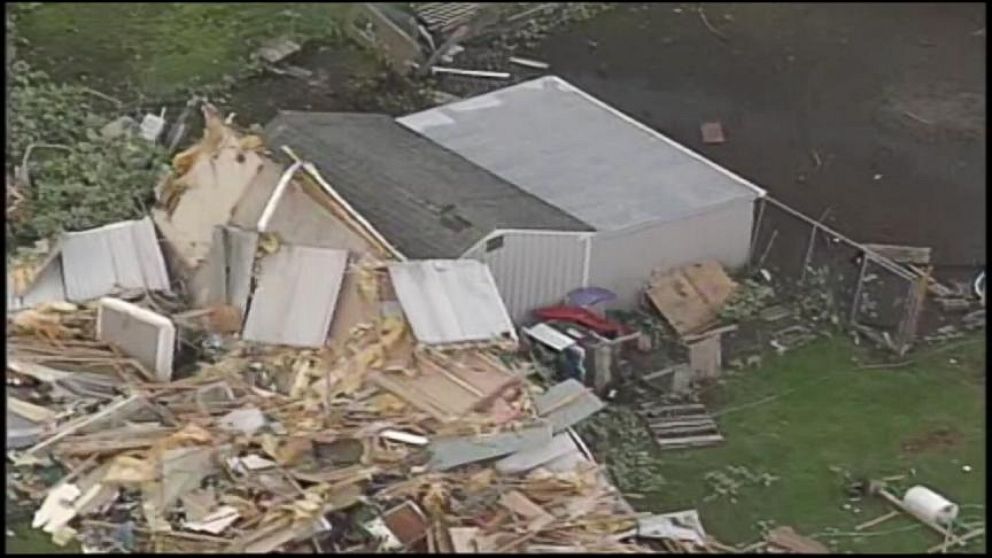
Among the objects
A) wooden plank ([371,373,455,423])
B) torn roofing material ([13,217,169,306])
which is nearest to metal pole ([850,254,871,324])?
wooden plank ([371,373,455,423])

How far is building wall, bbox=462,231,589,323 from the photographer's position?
14.4 metres

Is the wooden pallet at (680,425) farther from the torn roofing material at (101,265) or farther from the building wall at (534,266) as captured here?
the torn roofing material at (101,265)

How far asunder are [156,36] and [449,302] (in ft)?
25.5

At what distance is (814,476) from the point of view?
13211mm

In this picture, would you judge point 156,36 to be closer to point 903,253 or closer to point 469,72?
point 469,72

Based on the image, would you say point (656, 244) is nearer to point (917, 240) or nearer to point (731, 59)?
point (917, 240)

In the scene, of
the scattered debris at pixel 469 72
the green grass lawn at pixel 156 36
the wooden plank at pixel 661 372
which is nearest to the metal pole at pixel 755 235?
the wooden plank at pixel 661 372

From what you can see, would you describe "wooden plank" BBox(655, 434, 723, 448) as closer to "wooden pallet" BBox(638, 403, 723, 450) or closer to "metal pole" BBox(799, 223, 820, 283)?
"wooden pallet" BBox(638, 403, 723, 450)

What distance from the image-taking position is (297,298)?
13.3 m

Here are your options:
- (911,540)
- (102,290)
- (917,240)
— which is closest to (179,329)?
(102,290)

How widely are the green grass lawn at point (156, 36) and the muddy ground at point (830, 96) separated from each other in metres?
2.75

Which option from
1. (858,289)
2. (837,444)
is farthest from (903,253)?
(837,444)

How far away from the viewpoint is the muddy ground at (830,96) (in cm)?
1733

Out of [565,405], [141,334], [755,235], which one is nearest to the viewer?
[565,405]
